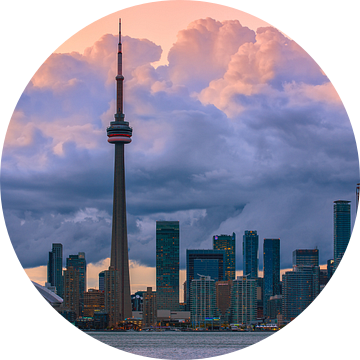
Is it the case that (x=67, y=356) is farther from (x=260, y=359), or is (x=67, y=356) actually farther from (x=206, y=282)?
(x=206, y=282)

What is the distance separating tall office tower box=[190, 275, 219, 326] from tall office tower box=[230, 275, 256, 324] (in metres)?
3.22

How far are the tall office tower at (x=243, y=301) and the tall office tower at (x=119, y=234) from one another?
19610mm

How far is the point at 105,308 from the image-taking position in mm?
109875

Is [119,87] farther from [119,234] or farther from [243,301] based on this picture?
[243,301]

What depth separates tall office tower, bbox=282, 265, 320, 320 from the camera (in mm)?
97812

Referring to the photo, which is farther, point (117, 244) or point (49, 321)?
point (117, 244)

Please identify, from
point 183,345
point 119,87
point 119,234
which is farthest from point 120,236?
point 183,345

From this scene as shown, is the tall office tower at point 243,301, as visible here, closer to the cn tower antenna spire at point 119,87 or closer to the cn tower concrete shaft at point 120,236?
the cn tower concrete shaft at point 120,236

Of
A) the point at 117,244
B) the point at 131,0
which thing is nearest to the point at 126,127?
the point at 117,244

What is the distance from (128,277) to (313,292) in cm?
3370

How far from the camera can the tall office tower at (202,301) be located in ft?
335

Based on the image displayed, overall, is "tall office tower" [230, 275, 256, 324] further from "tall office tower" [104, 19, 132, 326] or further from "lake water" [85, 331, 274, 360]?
"tall office tower" [104, 19, 132, 326]

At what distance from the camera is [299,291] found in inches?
3969

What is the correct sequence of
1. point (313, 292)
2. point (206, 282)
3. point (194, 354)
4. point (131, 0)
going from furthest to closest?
point (206, 282) < point (313, 292) < point (194, 354) < point (131, 0)
